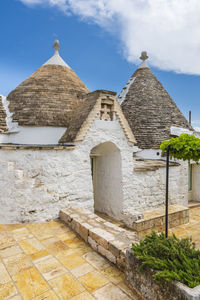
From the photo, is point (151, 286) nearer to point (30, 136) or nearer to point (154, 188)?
point (154, 188)

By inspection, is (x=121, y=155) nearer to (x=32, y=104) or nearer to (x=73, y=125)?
(x=73, y=125)

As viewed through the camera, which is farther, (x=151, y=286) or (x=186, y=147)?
(x=186, y=147)

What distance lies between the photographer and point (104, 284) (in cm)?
335

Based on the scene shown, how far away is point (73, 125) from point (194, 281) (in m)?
5.77

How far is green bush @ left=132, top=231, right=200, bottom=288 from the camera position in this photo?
7.89 ft

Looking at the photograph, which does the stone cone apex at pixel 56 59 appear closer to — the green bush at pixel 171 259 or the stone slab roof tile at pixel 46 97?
the stone slab roof tile at pixel 46 97

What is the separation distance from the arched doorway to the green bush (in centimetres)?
442

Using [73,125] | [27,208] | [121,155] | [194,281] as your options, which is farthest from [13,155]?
[194,281]

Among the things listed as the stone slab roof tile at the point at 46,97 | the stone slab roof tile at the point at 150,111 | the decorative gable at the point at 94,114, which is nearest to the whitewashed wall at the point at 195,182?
the stone slab roof tile at the point at 150,111

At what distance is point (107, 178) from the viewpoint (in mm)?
8164

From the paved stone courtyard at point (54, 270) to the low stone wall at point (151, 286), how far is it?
0.98ft

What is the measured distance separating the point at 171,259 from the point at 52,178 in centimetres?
422

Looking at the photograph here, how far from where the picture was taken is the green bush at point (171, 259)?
2404 millimetres

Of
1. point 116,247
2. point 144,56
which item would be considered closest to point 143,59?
point 144,56
